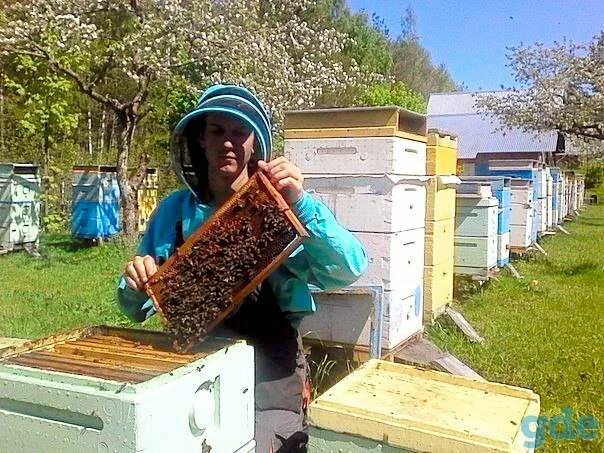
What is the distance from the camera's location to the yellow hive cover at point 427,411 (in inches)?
46.6

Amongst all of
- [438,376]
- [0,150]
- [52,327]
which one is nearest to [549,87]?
[0,150]

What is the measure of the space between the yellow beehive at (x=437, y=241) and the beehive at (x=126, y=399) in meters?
2.81

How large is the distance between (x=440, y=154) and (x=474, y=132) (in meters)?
28.8

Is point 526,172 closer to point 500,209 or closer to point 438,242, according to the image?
point 500,209

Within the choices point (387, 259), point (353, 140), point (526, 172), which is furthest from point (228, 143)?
point (526, 172)

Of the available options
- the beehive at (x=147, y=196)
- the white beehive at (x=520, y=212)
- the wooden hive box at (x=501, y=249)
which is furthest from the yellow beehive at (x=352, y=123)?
the beehive at (x=147, y=196)

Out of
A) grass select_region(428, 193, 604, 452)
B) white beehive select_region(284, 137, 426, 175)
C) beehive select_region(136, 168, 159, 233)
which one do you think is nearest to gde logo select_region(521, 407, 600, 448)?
grass select_region(428, 193, 604, 452)

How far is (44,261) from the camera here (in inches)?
315

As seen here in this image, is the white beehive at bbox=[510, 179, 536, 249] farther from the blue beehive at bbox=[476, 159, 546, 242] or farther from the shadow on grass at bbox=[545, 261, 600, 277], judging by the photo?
the blue beehive at bbox=[476, 159, 546, 242]

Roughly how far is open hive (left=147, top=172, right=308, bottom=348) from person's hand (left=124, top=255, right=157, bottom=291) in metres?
0.05

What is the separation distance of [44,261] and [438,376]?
7.39m

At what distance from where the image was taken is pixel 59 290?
6.13 metres

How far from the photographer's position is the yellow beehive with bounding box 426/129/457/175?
153 inches

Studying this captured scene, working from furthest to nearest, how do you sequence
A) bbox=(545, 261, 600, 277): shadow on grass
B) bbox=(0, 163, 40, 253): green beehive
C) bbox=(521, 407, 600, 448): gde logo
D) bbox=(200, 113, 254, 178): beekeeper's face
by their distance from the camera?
1. bbox=(545, 261, 600, 277): shadow on grass
2. bbox=(0, 163, 40, 253): green beehive
3. bbox=(521, 407, 600, 448): gde logo
4. bbox=(200, 113, 254, 178): beekeeper's face
